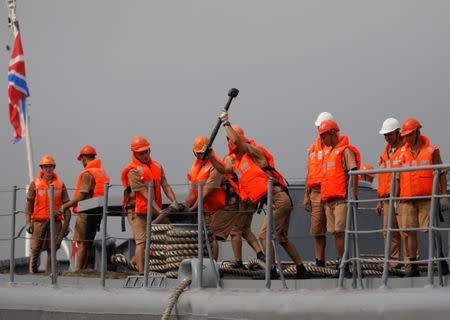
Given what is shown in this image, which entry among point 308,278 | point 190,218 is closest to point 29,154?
point 190,218

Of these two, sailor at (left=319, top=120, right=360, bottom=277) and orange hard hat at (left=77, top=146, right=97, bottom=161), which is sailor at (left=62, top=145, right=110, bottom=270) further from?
sailor at (left=319, top=120, right=360, bottom=277)

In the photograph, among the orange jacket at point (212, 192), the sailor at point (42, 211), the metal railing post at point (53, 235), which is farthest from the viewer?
the sailor at point (42, 211)

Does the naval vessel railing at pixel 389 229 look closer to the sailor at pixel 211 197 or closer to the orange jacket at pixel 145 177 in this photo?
the sailor at pixel 211 197

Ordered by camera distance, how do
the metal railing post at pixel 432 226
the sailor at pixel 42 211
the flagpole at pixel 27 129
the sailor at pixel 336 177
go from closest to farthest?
the metal railing post at pixel 432 226 < the sailor at pixel 336 177 < the sailor at pixel 42 211 < the flagpole at pixel 27 129

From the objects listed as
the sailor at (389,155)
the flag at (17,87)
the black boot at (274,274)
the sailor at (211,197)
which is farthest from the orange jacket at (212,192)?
the flag at (17,87)

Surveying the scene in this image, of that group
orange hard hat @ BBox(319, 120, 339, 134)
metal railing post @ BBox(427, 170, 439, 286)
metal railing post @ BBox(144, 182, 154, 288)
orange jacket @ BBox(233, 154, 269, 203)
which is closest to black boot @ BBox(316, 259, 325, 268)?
orange jacket @ BBox(233, 154, 269, 203)

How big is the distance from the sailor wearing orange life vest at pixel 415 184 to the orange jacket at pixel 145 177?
8.04ft

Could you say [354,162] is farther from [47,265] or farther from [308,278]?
[47,265]

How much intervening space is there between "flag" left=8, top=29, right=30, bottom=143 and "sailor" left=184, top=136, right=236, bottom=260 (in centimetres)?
778

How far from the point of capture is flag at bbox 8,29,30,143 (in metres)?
19.5

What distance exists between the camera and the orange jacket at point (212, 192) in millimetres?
11797

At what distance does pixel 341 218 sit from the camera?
1059 centimetres

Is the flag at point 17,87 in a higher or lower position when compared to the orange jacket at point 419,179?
higher

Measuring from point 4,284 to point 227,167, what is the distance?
2.70 m
